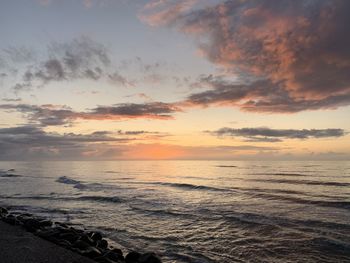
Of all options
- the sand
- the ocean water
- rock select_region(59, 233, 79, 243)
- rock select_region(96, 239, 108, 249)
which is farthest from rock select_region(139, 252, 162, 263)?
rock select_region(59, 233, 79, 243)

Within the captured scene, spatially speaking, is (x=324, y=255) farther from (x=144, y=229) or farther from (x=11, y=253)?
(x=11, y=253)

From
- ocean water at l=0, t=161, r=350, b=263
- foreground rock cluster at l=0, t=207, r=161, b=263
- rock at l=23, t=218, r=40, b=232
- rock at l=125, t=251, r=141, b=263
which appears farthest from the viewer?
rock at l=23, t=218, r=40, b=232

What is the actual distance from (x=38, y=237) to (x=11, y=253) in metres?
2.73

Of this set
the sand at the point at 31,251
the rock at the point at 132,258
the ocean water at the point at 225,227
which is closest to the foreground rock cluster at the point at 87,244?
the rock at the point at 132,258

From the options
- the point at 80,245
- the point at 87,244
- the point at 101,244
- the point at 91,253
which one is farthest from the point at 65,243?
the point at 101,244

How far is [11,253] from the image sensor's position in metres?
9.87

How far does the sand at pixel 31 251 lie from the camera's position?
9.28 metres

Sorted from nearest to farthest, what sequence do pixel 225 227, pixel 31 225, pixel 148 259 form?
pixel 148 259 → pixel 31 225 → pixel 225 227

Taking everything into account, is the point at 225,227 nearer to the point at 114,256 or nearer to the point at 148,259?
the point at 148,259

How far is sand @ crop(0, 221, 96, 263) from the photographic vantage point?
928 cm

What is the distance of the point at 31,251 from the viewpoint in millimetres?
10195

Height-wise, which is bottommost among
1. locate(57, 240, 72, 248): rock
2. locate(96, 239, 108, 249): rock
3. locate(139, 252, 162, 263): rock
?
locate(96, 239, 108, 249): rock

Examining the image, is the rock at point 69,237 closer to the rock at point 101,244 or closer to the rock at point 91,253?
the rock at point 101,244

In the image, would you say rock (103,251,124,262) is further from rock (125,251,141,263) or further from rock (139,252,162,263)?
rock (139,252,162,263)
